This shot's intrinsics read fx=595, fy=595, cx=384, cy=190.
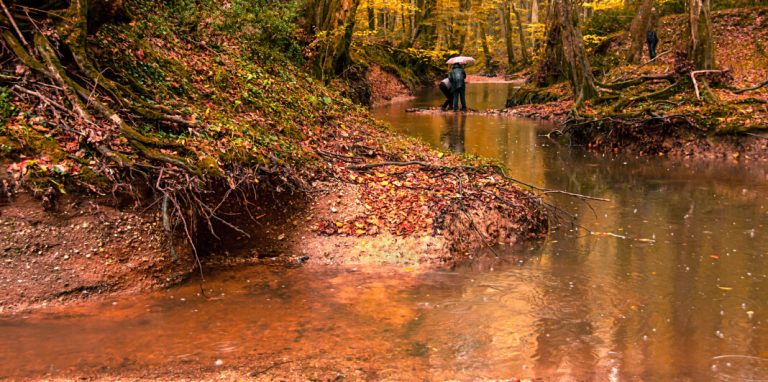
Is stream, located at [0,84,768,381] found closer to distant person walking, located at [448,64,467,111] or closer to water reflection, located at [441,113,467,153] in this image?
water reflection, located at [441,113,467,153]

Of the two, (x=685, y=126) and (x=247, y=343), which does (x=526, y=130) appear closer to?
(x=685, y=126)

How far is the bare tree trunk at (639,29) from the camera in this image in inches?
920

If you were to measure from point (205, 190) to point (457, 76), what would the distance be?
17.5 meters

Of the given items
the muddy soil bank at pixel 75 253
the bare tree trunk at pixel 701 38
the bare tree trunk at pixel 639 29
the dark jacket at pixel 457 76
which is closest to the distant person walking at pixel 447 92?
the dark jacket at pixel 457 76

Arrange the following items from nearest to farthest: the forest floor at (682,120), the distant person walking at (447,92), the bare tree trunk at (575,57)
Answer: the forest floor at (682,120) → the bare tree trunk at (575,57) → the distant person walking at (447,92)

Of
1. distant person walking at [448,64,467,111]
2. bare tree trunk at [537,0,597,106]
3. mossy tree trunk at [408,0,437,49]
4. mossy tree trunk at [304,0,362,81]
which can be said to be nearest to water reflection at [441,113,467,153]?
distant person walking at [448,64,467,111]

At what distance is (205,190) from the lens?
6.84 meters

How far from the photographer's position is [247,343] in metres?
5.33

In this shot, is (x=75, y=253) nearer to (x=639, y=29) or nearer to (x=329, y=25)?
(x=329, y=25)

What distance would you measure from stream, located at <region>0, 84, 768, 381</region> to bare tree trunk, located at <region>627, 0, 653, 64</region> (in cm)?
1668

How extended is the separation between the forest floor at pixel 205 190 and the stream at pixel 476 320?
405 millimetres

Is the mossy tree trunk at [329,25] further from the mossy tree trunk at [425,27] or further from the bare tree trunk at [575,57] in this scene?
the mossy tree trunk at [425,27]

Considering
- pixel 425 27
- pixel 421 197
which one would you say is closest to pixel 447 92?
pixel 425 27

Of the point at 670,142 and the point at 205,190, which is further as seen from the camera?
the point at 670,142
